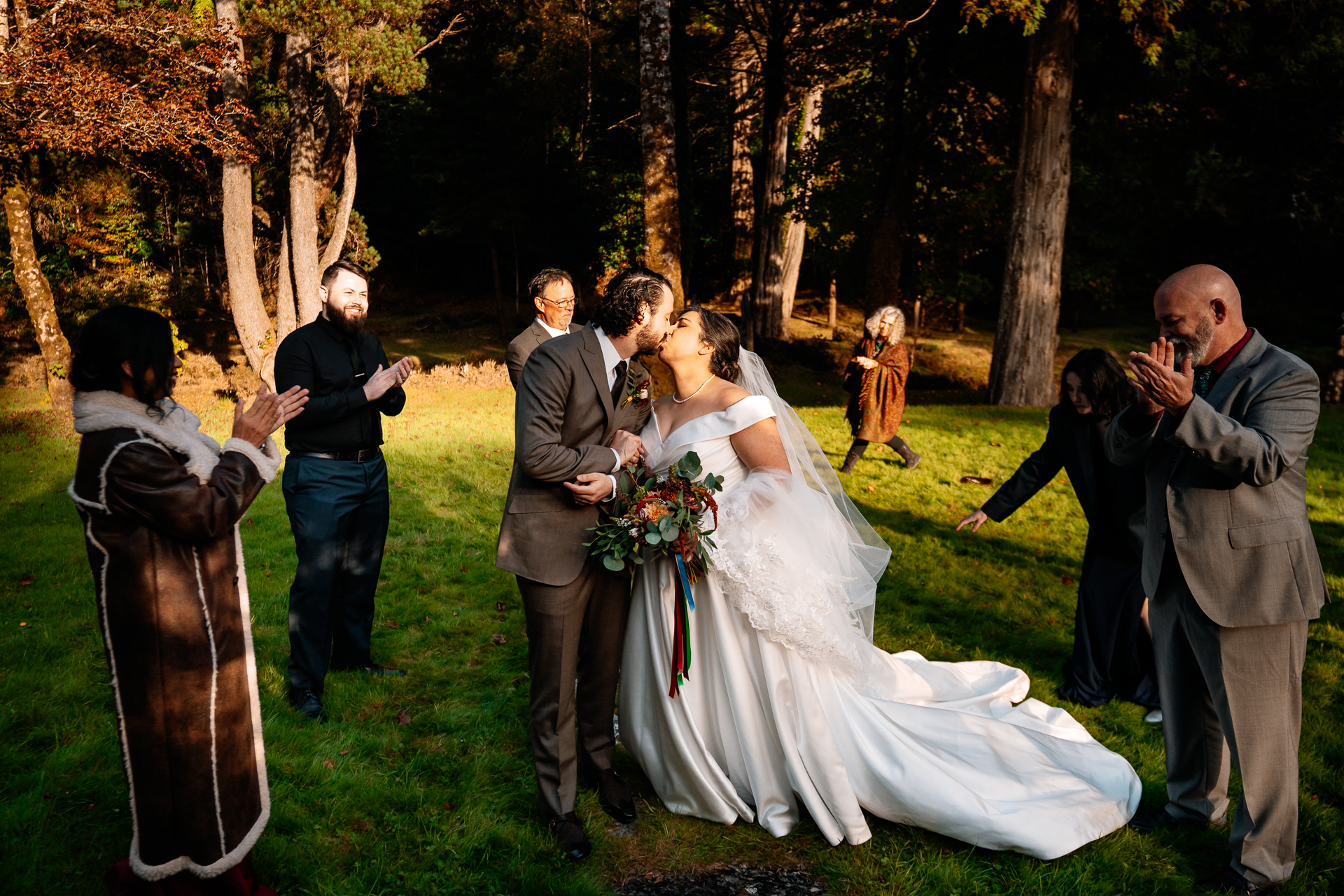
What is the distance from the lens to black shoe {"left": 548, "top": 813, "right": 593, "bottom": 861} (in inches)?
144

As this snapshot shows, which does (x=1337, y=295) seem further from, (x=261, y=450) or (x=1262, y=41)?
Answer: (x=261, y=450)

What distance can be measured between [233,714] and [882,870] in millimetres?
2663

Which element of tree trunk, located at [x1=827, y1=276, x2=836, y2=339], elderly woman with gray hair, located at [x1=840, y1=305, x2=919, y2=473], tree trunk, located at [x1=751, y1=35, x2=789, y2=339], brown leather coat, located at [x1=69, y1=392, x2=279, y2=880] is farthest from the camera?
tree trunk, located at [x1=827, y1=276, x2=836, y2=339]

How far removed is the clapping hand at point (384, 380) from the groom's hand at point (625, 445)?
1.48 meters

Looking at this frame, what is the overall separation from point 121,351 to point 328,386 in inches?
81.1

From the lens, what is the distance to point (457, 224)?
95.0 ft

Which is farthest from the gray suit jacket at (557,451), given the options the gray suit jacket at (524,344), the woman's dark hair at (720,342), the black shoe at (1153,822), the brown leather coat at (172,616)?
the black shoe at (1153,822)

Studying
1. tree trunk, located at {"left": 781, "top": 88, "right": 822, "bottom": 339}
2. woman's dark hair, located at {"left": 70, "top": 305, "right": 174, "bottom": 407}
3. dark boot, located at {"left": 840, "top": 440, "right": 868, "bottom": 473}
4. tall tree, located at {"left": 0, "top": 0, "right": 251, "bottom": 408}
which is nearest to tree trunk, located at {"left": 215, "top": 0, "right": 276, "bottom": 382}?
tall tree, located at {"left": 0, "top": 0, "right": 251, "bottom": 408}

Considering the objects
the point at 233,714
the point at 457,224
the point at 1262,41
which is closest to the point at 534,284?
the point at 233,714

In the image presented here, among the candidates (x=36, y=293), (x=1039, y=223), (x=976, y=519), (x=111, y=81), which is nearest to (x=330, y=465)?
(x=976, y=519)

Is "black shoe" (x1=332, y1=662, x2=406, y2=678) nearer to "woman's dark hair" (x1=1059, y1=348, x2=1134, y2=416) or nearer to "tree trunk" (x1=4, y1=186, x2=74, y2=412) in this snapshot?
"woman's dark hair" (x1=1059, y1=348, x2=1134, y2=416)

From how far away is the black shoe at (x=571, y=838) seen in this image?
365 centimetres

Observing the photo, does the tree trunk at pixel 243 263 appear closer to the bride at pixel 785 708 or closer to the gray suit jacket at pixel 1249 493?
the bride at pixel 785 708

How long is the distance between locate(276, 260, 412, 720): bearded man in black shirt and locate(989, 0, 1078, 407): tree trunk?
1282cm
